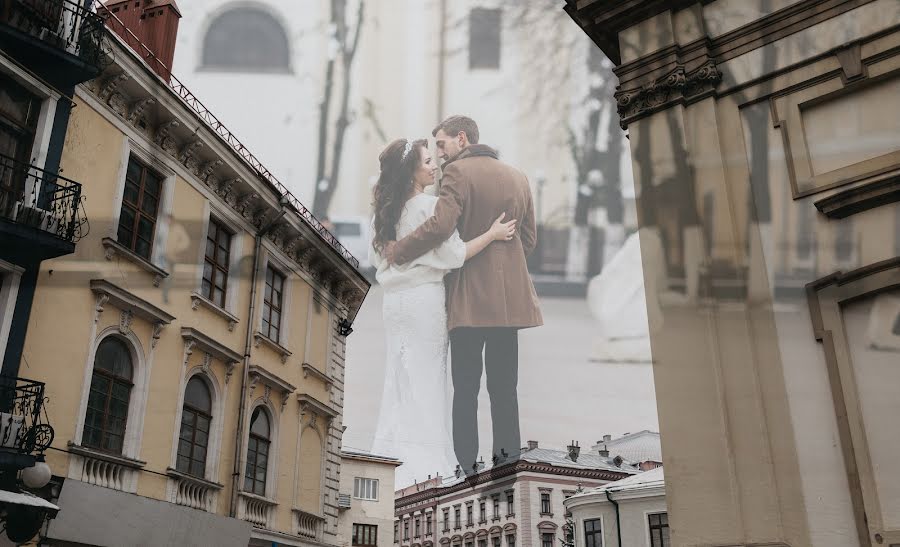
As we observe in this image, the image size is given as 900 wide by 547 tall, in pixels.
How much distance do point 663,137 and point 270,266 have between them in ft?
35.0

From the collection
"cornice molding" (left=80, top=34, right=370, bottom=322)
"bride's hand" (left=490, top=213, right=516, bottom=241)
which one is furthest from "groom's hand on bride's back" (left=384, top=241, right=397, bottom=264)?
"cornice molding" (left=80, top=34, right=370, bottom=322)

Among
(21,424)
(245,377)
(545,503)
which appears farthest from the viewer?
(545,503)

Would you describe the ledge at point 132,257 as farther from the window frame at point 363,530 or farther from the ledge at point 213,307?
the window frame at point 363,530

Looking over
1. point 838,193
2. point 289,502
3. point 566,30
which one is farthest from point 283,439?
point 566,30

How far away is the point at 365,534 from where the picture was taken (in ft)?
144

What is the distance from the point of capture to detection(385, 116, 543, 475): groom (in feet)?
131

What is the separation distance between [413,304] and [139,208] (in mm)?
26047

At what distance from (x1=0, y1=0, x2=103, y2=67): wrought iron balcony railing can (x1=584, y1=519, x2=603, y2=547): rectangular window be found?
32439 millimetres

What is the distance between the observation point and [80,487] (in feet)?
38.4

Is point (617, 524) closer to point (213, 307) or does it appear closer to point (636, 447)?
point (636, 447)

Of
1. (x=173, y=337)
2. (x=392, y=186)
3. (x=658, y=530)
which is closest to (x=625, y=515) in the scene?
(x=658, y=530)

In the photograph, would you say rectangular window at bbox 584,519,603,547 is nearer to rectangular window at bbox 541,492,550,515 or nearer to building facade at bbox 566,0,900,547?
rectangular window at bbox 541,492,550,515

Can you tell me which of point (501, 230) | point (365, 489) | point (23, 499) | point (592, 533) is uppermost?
point (501, 230)

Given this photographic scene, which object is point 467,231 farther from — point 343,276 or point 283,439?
point 283,439
